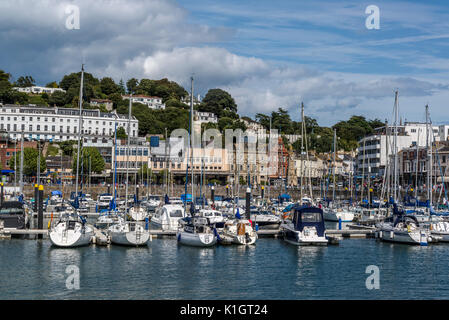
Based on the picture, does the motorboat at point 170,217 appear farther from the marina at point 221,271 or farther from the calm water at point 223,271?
the marina at point 221,271

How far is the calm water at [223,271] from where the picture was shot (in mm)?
27859

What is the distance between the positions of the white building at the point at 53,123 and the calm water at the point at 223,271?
104356 mm

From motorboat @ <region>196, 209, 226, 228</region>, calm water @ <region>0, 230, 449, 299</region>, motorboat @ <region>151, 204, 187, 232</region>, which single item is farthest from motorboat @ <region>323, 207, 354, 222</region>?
motorboat @ <region>151, 204, 187, 232</region>

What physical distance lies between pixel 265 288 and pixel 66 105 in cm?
15231

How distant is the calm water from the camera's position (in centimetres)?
2786

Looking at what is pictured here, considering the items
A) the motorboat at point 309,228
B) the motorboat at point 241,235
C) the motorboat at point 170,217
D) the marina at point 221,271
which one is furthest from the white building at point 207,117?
the marina at point 221,271

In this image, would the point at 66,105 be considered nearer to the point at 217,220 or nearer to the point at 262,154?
the point at 262,154

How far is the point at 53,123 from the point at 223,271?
121 meters

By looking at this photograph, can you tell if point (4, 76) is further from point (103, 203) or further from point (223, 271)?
point (223, 271)

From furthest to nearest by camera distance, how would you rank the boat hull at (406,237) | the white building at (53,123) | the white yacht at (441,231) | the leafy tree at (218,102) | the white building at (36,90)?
the white building at (36,90)
the leafy tree at (218,102)
the white building at (53,123)
the white yacht at (441,231)
the boat hull at (406,237)

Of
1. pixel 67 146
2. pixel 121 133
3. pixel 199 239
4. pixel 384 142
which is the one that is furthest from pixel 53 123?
pixel 199 239

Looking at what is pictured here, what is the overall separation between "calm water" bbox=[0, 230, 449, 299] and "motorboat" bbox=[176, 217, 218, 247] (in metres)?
0.55

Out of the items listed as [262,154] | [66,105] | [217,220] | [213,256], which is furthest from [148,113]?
[213,256]

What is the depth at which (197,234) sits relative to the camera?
39.1 metres
